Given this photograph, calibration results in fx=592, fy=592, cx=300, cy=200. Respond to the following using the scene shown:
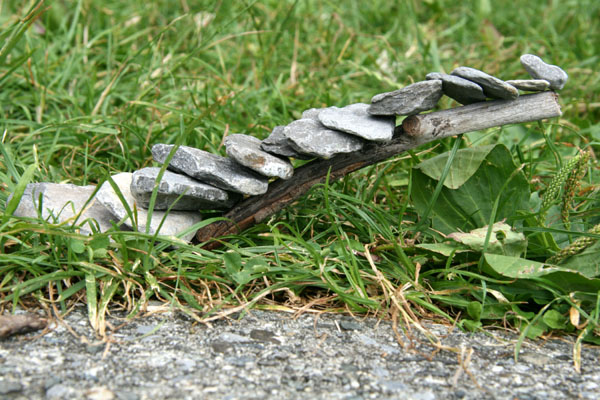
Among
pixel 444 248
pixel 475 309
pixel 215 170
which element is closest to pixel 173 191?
pixel 215 170

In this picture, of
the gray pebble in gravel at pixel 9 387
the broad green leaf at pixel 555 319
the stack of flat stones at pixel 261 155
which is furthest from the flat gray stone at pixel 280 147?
the gray pebble in gravel at pixel 9 387

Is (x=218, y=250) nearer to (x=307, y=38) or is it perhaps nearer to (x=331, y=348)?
(x=331, y=348)

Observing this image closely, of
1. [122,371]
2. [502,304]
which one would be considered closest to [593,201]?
[502,304]

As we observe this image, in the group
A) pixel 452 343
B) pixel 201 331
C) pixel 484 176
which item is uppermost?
pixel 484 176

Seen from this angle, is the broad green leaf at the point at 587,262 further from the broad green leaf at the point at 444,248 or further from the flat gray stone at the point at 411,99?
the flat gray stone at the point at 411,99

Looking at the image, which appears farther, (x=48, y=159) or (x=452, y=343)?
(x=48, y=159)

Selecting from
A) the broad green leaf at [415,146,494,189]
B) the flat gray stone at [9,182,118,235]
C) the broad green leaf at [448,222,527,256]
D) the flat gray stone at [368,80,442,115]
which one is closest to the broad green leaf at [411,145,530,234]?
the broad green leaf at [415,146,494,189]

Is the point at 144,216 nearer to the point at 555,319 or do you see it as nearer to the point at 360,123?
the point at 360,123
